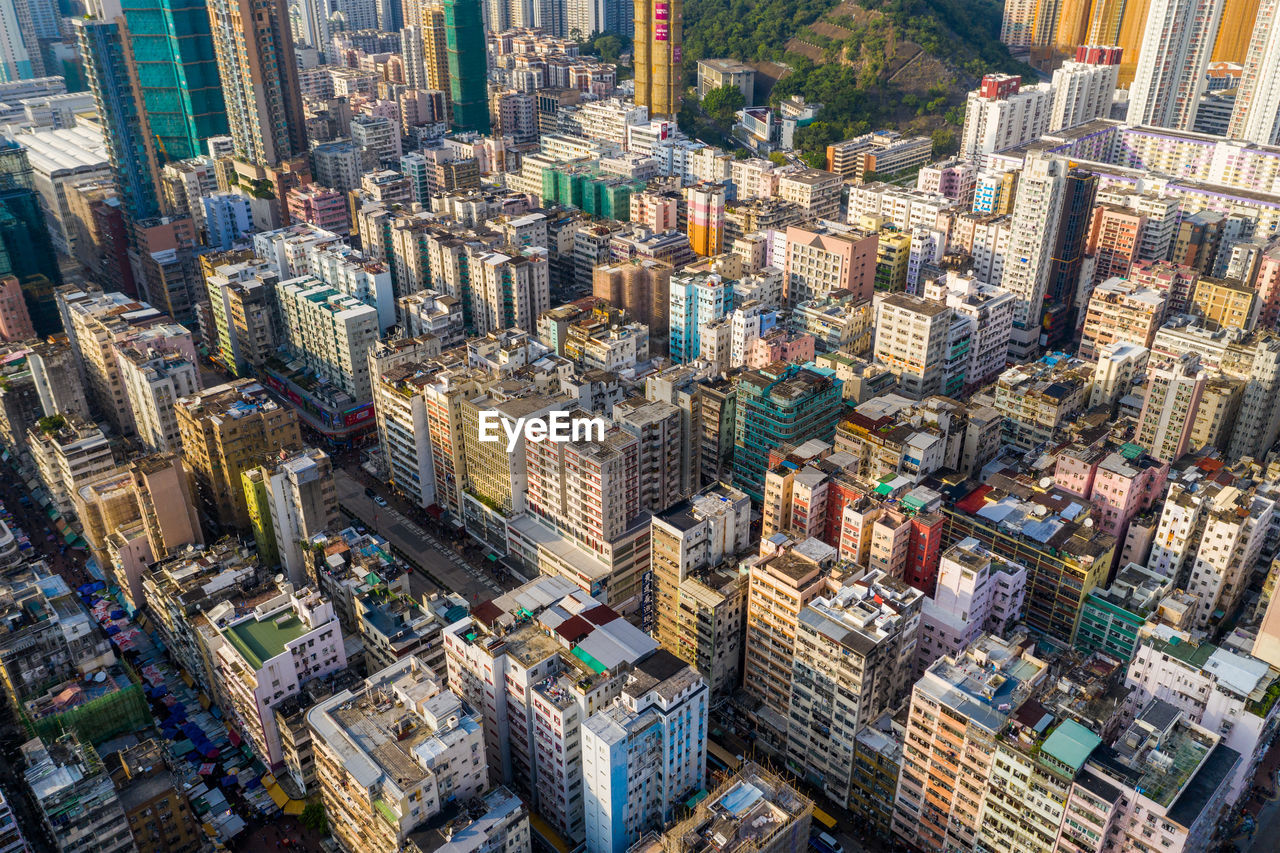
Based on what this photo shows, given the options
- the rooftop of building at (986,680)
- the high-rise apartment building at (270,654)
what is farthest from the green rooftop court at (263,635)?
the rooftop of building at (986,680)

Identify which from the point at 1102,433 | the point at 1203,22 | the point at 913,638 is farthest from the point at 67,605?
the point at 1203,22

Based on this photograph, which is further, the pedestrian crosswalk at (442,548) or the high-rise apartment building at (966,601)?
the pedestrian crosswalk at (442,548)

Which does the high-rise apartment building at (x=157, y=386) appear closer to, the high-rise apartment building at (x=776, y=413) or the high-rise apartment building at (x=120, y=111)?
the high-rise apartment building at (x=776, y=413)

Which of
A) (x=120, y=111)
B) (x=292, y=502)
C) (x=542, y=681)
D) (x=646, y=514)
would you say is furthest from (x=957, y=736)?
(x=120, y=111)

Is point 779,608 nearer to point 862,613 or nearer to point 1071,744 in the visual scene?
point 862,613

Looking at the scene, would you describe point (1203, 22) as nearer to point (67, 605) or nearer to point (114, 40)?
point (114, 40)

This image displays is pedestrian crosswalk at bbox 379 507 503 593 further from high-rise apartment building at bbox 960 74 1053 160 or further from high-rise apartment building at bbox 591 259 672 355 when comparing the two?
high-rise apartment building at bbox 960 74 1053 160
